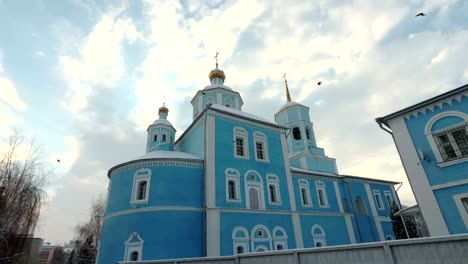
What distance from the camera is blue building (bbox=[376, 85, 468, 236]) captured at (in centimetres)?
920

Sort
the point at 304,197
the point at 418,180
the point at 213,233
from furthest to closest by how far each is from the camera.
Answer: the point at 304,197, the point at 213,233, the point at 418,180

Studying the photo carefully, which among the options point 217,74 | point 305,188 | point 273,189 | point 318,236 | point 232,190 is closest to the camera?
point 232,190

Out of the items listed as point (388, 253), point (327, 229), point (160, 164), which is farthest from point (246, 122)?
point (388, 253)

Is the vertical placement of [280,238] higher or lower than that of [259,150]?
lower

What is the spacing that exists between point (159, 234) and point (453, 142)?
1391 centimetres

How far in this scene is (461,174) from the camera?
30.5ft

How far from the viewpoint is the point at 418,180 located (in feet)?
33.4

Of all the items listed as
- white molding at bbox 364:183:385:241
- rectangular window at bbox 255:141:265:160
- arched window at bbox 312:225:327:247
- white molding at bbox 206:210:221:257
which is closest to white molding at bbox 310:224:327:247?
arched window at bbox 312:225:327:247

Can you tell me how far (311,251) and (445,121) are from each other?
8587 mm

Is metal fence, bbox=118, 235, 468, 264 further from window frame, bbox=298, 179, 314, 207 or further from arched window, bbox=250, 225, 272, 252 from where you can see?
window frame, bbox=298, 179, 314, 207

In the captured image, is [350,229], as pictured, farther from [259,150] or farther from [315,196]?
[259,150]

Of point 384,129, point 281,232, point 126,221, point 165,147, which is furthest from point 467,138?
point 165,147

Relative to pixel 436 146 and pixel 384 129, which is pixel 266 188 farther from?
pixel 436 146

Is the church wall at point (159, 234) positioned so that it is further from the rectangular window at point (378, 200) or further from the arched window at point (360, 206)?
the rectangular window at point (378, 200)
